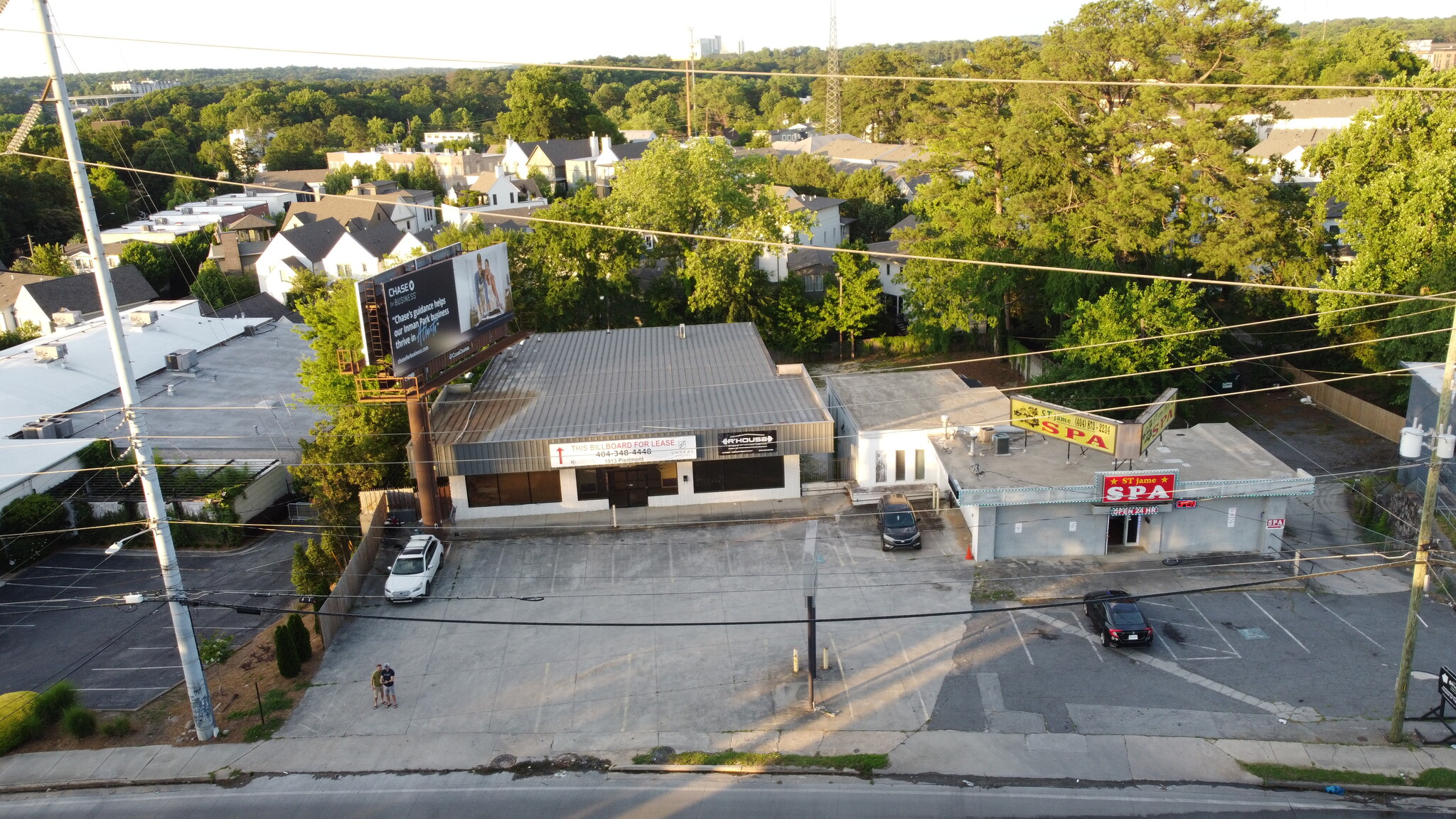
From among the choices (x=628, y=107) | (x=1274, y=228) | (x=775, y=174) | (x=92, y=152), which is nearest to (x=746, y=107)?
(x=628, y=107)

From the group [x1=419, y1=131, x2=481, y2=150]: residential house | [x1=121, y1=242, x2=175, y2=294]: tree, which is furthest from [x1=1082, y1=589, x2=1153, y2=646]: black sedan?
[x1=419, y1=131, x2=481, y2=150]: residential house

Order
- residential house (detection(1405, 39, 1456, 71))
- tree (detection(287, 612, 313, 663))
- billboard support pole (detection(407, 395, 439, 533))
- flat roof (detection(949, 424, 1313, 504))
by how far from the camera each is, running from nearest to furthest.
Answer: tree (detection(287, 612, 313, 663))
flat roof (detection(949, 424, 1313, 504))
billboard support pole (detection(407, 395, 439, 533))
residential house (detection(1405, 39, 1456, 71))

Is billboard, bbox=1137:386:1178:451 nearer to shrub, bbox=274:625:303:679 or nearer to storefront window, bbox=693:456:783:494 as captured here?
storefront window, bbox=693:456:783:494

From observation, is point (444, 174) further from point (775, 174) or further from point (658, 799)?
point (658, 799)

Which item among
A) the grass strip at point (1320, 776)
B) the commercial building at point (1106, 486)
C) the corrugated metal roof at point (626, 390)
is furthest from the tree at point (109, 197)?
the grass strip at point (1320, 776)

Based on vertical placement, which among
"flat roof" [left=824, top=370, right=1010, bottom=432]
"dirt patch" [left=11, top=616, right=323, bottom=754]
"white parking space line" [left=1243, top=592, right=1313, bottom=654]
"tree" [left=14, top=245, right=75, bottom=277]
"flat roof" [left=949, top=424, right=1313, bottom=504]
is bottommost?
"white parking space line" [left=1243, top=592, right=1313, bottom=654]

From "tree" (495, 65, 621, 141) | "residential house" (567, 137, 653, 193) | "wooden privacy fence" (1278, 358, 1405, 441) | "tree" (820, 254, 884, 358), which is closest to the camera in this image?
"wooden privacy fence" (1278, 358, 1405, 441)

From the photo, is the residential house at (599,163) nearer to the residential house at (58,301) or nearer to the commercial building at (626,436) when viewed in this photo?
the residential house at (58,301)
